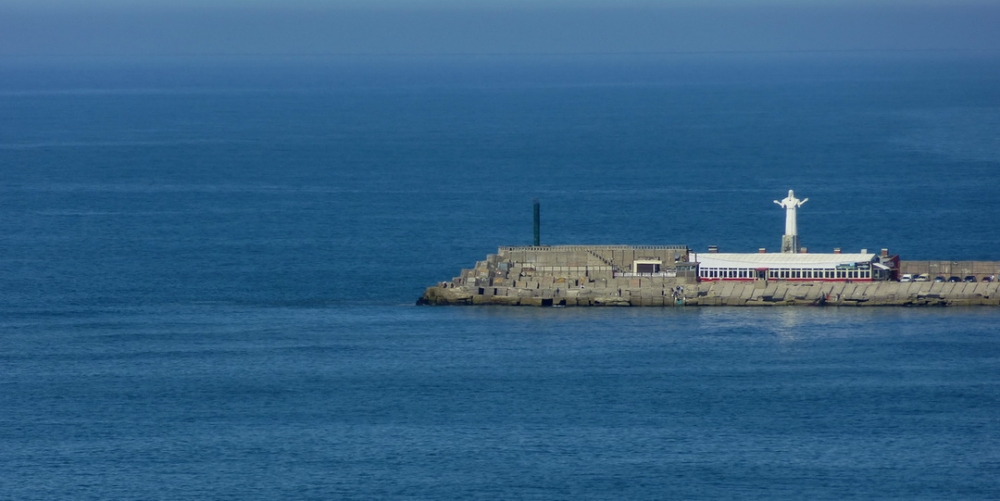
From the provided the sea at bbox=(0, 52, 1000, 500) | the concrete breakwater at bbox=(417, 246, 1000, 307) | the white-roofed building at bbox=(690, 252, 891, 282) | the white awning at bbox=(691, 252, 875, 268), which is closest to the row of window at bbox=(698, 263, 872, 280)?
the white-roofed building at bbox=(690, 252, 891, 282)

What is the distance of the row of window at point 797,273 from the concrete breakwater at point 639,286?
30 cm

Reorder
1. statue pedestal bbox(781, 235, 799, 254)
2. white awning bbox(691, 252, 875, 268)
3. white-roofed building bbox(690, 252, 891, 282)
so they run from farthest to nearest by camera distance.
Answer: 1. statue pedestal bbox(781, 235, 799, 254)
2. white awning bbox(691, 252, 875, 268)
3. white-roofed building bbox(690, 252, 891, 282)

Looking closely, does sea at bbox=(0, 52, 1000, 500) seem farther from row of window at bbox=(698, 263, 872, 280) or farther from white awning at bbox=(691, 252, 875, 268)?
white awning at bbox=(691, 252, 875, 268)

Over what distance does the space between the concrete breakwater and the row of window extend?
302 mm

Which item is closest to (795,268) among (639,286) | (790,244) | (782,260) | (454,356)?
(782,260)

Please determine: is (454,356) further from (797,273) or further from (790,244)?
(790,244)

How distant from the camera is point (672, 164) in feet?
424

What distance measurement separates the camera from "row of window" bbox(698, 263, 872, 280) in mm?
71750

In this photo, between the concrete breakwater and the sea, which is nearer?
the sea

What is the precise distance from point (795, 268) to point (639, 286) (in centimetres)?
562

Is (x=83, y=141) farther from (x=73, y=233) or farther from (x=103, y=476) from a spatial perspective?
(x=103, y=476)

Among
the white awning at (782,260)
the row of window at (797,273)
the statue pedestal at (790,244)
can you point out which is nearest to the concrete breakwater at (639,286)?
the row of window at (797,273)

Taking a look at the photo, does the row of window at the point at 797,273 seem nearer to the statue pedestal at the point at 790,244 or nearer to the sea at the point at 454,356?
the sea at the point at 454,356

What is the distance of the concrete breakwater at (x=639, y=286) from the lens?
232 feet
